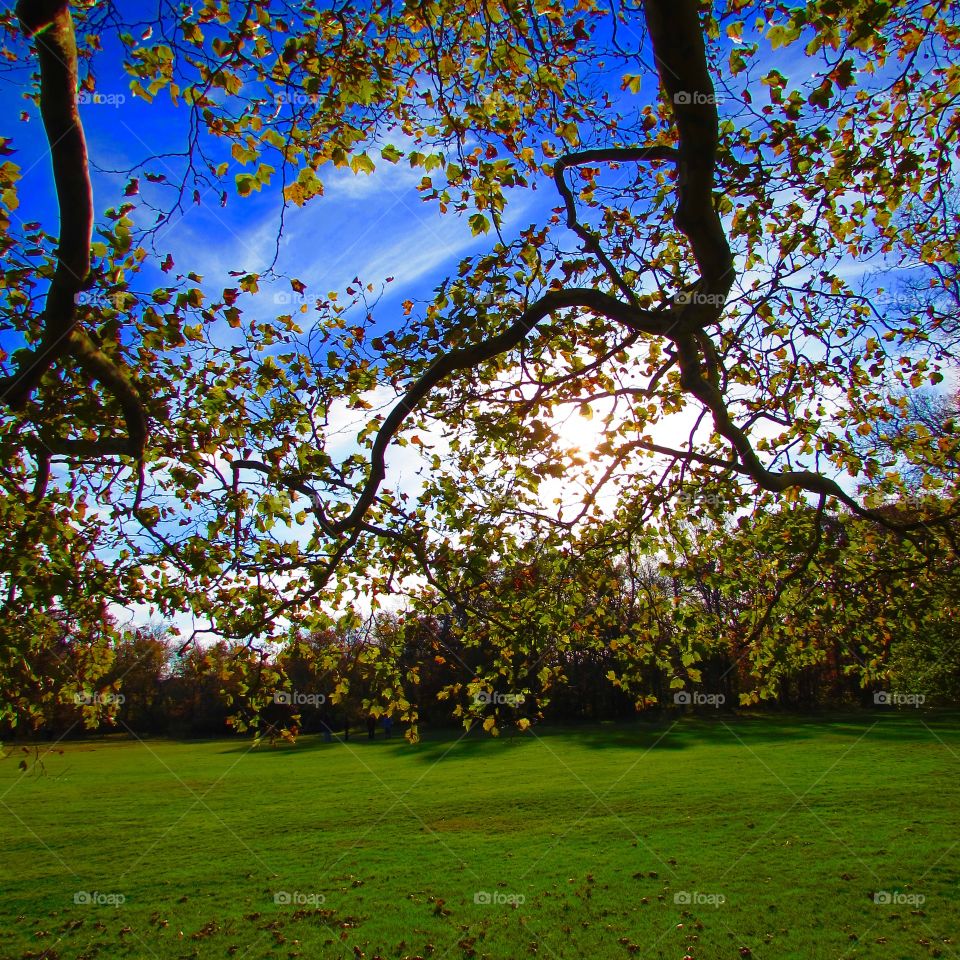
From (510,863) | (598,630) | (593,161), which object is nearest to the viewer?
(593,161)

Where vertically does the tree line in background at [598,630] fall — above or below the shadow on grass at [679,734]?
above

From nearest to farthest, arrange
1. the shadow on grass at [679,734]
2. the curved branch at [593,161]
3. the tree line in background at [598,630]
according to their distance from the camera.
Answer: the curved branch at [593,161] < the tree line in background at [598,630] < the shadow on grass at [679,734]

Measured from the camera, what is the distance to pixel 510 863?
1498 cm

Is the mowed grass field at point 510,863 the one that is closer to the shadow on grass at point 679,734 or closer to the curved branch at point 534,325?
the shadow on grass at point 679,734

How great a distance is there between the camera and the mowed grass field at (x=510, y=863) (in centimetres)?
1068

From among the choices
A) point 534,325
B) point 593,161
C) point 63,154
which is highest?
point 593,161

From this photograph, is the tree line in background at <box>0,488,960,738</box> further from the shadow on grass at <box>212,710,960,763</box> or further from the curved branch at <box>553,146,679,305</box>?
the shadow on grass at <box>212,710,960,763</box>

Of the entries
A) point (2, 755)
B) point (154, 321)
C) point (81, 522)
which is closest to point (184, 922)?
point (2, 755)

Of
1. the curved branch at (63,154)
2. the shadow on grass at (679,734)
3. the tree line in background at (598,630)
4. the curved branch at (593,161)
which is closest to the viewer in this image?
the curved branch at (63,154)

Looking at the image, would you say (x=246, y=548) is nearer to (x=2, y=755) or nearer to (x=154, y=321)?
(x=154, y=321)

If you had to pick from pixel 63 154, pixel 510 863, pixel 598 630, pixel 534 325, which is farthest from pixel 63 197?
pixel 510 863

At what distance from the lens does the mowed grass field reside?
10.7 metres

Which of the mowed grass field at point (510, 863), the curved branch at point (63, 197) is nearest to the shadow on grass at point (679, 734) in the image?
the mowed grass field at point (510, 863)

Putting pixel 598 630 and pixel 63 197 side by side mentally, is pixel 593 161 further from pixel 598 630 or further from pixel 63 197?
pixel 598 630
